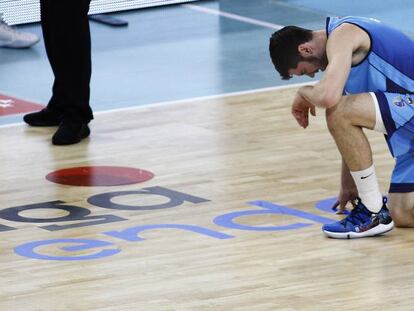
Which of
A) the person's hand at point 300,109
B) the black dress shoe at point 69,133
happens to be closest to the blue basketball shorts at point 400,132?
the person's hand at point 300,109

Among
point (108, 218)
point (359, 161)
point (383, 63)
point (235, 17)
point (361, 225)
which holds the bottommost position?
point (235, 17)

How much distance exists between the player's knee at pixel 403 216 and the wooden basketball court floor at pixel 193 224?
0.18 feet

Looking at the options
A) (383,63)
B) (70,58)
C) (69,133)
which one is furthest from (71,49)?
(383,63)

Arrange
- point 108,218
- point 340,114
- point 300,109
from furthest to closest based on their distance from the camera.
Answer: point 108,218
point 300,109
point 340,114

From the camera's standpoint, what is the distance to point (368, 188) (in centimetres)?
560

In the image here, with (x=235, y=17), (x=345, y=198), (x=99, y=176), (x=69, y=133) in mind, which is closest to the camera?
(x=345, y=198)

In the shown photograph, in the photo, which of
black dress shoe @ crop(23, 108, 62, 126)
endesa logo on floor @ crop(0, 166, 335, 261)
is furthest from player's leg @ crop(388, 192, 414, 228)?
black dress shoe @ crop(23, 108, 62, 126)

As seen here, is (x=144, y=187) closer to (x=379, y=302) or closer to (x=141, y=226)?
(x=141, y=226)

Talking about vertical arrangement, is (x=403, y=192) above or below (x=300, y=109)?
below

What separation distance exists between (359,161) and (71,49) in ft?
7.99

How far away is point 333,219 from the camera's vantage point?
19.4 feet

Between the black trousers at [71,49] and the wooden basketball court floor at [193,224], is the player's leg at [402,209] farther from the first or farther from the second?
the black trousers at [71,49]

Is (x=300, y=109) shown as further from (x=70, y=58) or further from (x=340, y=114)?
(x=70, y=58)

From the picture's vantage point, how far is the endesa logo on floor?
18.3 feet
